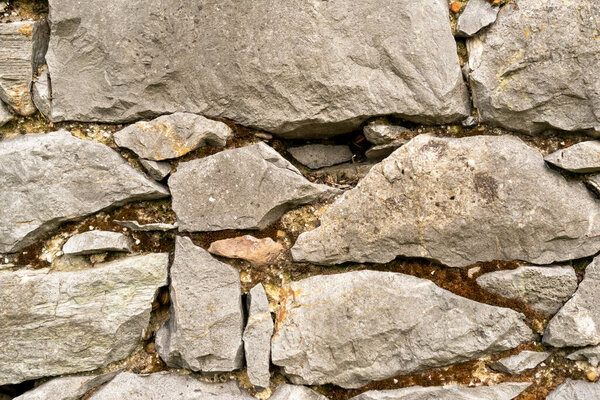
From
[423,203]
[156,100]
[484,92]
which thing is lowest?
[423,203]

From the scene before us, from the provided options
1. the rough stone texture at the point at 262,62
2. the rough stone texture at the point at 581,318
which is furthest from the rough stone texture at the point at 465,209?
the rough stone texture at the point at 262,62

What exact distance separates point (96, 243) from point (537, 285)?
2320mm

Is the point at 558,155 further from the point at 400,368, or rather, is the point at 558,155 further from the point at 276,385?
the point at 276,385

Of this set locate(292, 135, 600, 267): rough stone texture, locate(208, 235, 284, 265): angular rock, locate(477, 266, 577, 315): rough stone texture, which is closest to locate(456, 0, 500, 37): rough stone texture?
locate(292, 135, 600, 267): rough stone texture

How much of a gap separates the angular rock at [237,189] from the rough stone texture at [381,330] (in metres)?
0.51

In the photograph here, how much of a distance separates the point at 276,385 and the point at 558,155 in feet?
6.16

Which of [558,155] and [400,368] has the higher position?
[558,155]

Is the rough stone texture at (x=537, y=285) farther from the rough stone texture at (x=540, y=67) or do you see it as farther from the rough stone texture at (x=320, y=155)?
the rough stone texture at (x=320, y=155)

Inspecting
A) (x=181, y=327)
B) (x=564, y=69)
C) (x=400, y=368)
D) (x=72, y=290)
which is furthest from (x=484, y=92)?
(x=72, y=290)

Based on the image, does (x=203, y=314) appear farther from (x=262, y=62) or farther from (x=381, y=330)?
(x=262, y=62)

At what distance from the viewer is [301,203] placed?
8.84 ft

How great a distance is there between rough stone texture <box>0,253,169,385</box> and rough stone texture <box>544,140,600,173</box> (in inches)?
87.7

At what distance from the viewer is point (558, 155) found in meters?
2.48

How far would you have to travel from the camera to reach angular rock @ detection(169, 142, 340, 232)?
2.62 metres
